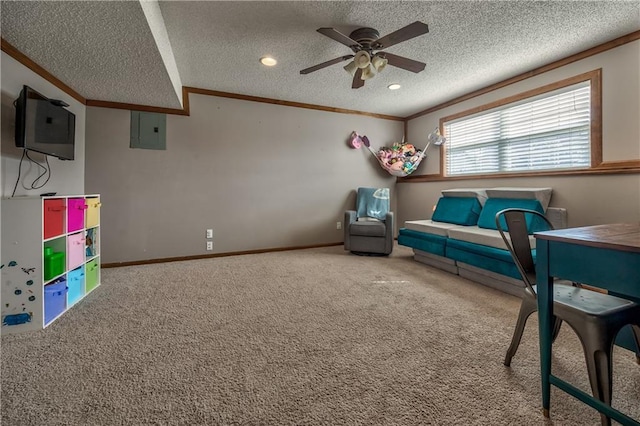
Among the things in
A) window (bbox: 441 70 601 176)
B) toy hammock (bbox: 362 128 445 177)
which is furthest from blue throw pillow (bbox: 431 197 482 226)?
toy hammock (bbox: 362 128 445 177)

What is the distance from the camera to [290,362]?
1408 mm

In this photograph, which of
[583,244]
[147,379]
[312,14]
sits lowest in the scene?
[147,379]

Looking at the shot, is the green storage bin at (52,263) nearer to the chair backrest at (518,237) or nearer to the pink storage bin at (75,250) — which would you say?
the pink storage bin at (75,250)

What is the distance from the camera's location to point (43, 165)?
2.43 meters

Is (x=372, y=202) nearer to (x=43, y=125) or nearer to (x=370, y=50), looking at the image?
(x=370, y=50)

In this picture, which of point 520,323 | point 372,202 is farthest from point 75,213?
point 372,202

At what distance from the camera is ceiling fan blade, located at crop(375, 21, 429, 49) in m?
1.83

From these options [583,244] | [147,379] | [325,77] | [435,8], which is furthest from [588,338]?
[325,77]

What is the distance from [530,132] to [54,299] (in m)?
4.89

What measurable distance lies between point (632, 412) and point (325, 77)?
3.50 meters

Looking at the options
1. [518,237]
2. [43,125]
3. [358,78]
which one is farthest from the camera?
[358,78]

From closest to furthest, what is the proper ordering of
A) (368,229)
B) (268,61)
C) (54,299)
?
1. (54,299)
2. (268,61)
3. (368,229)

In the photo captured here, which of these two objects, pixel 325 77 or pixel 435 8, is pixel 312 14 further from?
pixel 325 77

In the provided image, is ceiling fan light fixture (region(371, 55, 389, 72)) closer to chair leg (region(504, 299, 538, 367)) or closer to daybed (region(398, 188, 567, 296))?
daybed (region(398, 188, 567, 296))
